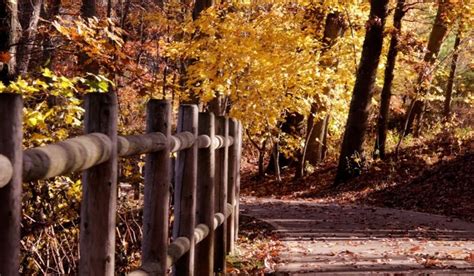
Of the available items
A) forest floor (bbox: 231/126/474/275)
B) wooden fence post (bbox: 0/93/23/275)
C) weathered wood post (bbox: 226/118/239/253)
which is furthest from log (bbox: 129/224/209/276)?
weathered wood post (bbox: 226/118/239/253)

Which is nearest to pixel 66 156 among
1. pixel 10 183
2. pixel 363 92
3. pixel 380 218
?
pixel 10 183

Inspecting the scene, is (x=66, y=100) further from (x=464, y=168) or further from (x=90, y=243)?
(x=464, y=168)

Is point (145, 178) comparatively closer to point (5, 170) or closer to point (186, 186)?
point (186, 186)

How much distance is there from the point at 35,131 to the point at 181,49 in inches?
433

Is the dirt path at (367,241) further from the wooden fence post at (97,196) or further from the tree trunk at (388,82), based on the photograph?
the tree trunk at (388,82)

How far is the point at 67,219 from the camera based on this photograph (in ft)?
19.0

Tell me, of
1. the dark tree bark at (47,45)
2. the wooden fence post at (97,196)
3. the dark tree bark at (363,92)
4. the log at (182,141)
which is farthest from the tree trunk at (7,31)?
the dark tree bark at (363,92)

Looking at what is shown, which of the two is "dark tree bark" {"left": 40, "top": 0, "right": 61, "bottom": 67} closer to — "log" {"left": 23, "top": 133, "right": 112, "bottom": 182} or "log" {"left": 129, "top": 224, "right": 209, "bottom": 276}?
"log" {"left": 129, "top": 224, "right": 209, "bottom": 276}

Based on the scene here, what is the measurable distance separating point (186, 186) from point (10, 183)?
135 inches

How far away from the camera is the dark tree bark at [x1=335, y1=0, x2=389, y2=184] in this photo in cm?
1841

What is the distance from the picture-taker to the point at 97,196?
125 inches

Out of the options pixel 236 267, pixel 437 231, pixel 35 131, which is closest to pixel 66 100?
pixel 35 131

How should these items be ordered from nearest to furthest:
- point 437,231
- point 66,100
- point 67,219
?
point 67,219, point 66,100, point 437,231

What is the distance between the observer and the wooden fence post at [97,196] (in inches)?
124
